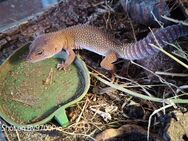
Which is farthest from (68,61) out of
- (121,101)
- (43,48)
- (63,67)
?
(121,101)

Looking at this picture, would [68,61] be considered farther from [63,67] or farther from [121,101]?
[121,101]

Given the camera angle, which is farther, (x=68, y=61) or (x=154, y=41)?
(x=68, y=61)

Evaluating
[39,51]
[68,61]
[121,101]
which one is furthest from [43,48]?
[121,101]

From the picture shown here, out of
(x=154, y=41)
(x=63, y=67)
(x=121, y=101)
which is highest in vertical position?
(x=154, y=41)

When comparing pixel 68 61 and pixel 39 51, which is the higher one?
pixel 39 51

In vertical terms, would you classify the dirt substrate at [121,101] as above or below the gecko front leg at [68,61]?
below

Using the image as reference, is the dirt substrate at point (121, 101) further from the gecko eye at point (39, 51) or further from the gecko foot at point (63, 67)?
the gecko eye at point (39, 51)

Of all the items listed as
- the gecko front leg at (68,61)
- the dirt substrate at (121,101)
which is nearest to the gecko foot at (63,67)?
the gecko front leg at (68,61)

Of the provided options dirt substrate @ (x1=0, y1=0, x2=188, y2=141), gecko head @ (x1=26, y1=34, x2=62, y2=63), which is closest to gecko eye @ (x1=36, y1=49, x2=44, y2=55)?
gecko head @ (x1=26, y1=34, x2=62, y2=63)
